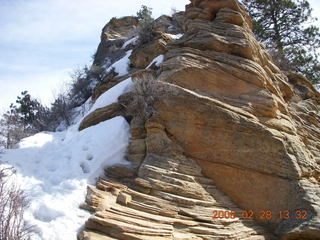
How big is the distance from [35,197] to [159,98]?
10.4ft

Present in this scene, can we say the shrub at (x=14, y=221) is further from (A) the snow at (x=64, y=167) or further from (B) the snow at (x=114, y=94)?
(B) the snow at (x=114, y=94)

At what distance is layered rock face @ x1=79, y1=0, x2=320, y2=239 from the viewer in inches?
209

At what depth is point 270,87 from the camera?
26.8ft

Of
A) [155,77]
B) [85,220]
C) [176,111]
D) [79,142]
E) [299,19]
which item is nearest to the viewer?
[85,220]

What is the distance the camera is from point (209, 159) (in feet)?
21.2

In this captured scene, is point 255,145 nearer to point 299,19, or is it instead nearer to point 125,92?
point 125,92

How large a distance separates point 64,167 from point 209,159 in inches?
119

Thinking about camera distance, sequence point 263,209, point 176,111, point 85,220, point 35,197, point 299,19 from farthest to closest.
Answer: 1. point 299,19
2. point 176,111
3. point 263,209
4. point 35,197
5. point 85,220

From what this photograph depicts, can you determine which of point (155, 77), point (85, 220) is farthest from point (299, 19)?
point (85, 220)

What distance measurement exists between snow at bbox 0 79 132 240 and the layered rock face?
27cm

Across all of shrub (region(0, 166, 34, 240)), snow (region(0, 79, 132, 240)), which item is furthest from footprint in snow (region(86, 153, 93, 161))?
shrub (region(0, 166, 34, 240))

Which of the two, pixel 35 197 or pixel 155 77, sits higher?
pixel 155 77
